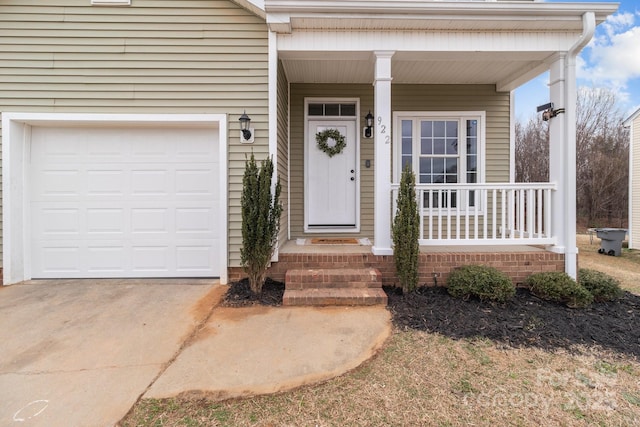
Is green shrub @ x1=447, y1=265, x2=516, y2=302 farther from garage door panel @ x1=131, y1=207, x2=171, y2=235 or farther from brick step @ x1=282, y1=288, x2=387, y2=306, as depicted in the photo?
garage door panel @ x1=131, y1=207, x2=171, y2=235

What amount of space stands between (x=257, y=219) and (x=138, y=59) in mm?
2529

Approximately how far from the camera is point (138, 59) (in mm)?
3848

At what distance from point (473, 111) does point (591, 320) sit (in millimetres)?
3469

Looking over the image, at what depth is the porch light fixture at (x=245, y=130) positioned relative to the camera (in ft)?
12.4

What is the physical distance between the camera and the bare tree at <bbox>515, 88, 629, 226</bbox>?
612 inches

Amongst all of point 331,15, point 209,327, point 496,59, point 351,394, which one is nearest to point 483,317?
point 351,394

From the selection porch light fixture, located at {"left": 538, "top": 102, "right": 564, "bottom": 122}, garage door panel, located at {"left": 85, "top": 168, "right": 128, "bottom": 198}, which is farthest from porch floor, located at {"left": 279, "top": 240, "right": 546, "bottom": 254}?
garage door panel, located at {"left": 85, "top": 168, "right": 128, "bottom": 198}

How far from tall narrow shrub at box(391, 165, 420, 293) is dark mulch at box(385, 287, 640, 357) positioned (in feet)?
0.80

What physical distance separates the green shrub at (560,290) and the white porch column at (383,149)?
1681 mm

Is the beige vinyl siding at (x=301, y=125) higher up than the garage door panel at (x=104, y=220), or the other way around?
the beige vinyl siding at (x=301, y=125)

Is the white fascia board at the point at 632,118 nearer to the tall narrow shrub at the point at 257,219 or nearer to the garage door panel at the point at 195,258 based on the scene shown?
the tall narrow shrub at the point at 257,219

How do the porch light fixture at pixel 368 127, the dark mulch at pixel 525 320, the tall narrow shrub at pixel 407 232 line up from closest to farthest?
the dark mulch at pixel 525 320, the tall narrow shrub at pixel 407 232, the porch light fixture at pixel 368 127

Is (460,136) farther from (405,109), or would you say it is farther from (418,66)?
→ (418,66)

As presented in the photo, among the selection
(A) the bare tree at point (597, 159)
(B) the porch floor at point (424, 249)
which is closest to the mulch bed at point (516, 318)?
(B) the porch floor at point (424, 249)
